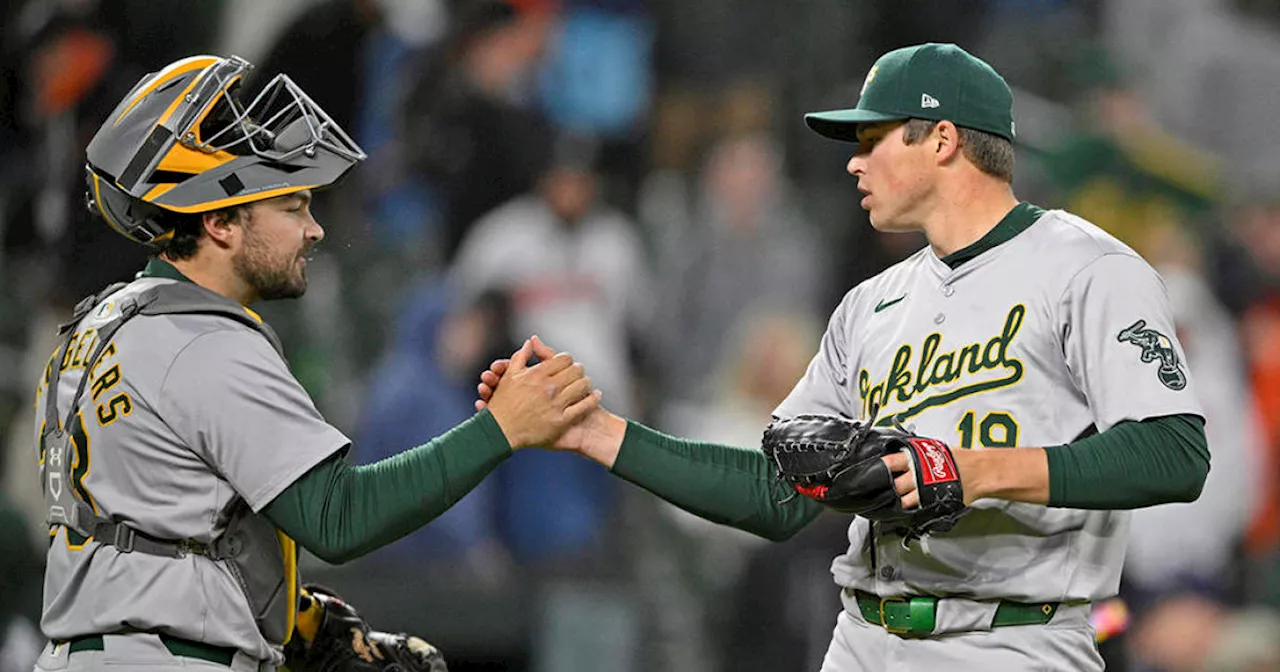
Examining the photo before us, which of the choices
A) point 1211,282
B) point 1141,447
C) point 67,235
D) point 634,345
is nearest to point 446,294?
point 634,345

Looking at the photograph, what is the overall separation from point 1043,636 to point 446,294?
5.05 meters

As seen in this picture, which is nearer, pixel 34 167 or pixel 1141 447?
pixel 1141 447

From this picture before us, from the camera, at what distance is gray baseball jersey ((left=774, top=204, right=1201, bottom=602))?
2.97 metres

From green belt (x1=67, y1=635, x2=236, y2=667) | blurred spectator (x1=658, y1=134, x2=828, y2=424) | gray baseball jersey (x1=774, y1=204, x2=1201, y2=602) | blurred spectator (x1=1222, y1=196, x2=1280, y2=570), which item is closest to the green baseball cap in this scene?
gray baseball jersey (x1=774, y1=204, x2=1201, y2=602)

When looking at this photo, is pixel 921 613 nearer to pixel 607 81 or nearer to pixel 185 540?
pixel 185 540

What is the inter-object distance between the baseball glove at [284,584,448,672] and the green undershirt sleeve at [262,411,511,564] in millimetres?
498

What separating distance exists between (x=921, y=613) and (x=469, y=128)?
5258 millimetres

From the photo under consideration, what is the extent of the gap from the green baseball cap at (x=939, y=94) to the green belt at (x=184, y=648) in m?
1.62

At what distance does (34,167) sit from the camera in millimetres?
7770

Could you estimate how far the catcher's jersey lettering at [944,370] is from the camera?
3.11 metres

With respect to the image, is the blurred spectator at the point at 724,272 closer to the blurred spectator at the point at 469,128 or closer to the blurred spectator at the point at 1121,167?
the blurred spectator at the point at 469,128

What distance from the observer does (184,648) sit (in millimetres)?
2818

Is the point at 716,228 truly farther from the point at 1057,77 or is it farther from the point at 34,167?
the point at 34,167

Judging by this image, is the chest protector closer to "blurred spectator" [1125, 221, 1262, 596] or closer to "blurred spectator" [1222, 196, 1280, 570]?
"blurred spectator" [1125, 221, 1262, 596]
